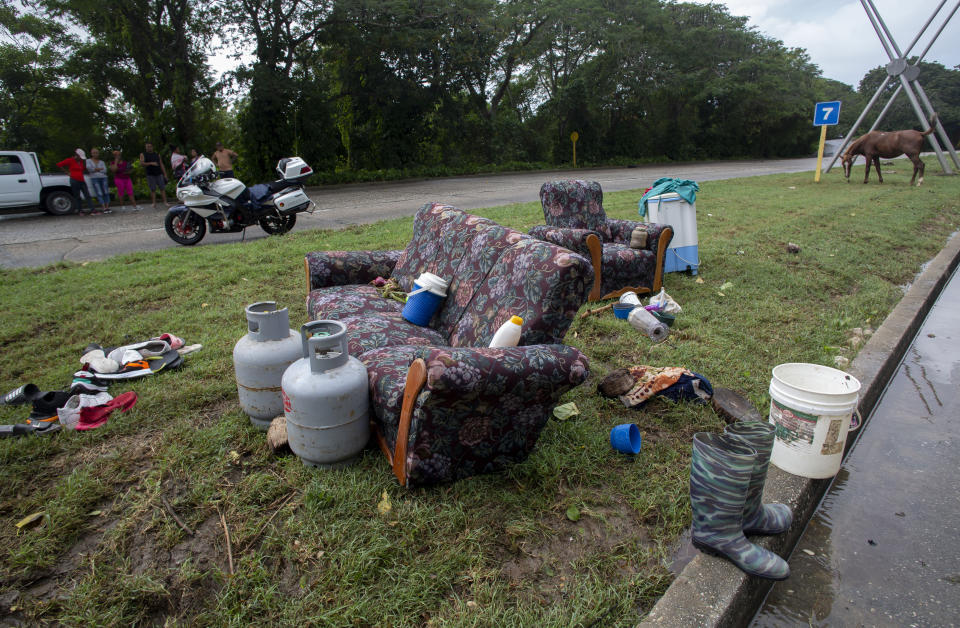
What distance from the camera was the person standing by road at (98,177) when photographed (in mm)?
11672

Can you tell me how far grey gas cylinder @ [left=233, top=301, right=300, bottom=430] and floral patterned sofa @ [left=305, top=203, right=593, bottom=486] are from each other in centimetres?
39

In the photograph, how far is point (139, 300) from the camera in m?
5.23

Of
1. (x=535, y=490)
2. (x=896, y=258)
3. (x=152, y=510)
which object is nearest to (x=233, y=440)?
(x=152, y=510)

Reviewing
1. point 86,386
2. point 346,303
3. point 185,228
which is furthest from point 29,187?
point 346,303

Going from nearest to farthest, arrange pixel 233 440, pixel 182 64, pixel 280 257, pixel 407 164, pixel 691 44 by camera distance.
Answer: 1. pixel 233 440
2. pixel 280 257
3. pixel 182 64
4. pixel 407 164
5. pixel 691 44

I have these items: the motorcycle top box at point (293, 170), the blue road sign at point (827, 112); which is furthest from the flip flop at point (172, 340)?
the blue road sign at point (827, 112)

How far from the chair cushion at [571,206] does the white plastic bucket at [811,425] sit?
137 inches

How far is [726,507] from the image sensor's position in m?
2.04

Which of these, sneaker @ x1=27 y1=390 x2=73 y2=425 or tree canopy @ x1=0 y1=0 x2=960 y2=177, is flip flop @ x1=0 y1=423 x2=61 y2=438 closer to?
sneaker @ x1=27 y1=390 x2=73 y2=425

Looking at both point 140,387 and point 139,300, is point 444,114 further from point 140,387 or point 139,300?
point 140,387

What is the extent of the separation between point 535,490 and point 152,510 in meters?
1.73

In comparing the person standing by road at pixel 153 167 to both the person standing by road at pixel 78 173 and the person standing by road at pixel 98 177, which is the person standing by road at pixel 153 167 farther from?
the person standing by road at pixel 78 173

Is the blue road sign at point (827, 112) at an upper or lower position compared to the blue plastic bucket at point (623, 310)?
upper

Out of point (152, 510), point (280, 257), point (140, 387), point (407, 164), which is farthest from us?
point (407, 164)
